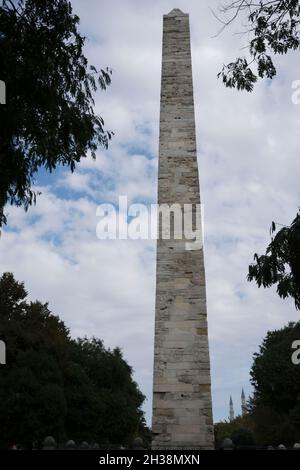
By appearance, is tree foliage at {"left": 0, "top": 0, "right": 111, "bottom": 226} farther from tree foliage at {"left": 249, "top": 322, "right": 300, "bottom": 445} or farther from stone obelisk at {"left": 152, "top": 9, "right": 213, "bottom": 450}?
tree foliage at {"left": 249, "top": 322, "right": 300, "bottom": 445}

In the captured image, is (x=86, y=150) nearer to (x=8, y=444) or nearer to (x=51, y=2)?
(x=51, y=2)

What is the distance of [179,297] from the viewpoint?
1228 centimetres

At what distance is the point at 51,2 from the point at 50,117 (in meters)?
1.80

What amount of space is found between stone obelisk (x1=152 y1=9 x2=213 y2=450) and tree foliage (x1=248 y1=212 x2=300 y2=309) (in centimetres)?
306

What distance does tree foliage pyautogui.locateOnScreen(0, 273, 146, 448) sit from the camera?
2742 cm

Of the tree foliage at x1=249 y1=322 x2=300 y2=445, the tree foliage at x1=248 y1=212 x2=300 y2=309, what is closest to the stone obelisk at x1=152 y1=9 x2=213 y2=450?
the tree foliage at x1=248 y1=212 x2=300 y2=309

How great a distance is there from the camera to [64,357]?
107ft

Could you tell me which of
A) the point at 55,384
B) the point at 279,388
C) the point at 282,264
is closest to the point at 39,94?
the point at 282,264

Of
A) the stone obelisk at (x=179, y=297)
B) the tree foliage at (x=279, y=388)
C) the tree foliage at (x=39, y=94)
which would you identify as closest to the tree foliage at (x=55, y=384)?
the tree foliage at (x=279, y=388)

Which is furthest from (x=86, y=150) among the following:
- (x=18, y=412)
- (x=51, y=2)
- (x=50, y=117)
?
(x=18, y=412)

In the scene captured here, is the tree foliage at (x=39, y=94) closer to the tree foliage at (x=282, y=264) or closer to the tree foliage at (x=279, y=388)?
the tree foliage at (x=282, y=264)

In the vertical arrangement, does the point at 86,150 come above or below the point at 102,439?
above

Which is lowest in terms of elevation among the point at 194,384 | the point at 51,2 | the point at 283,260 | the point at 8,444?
the point at 8,444
